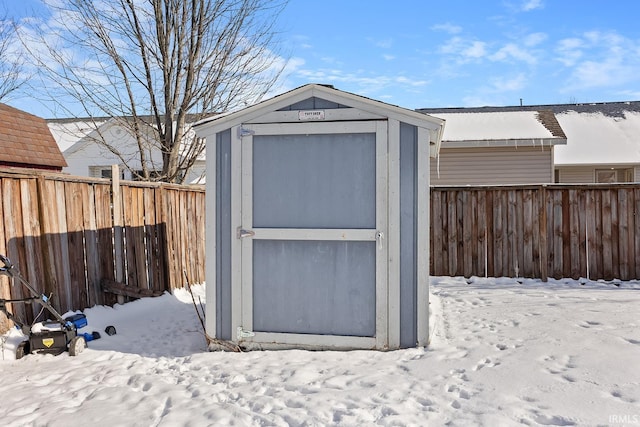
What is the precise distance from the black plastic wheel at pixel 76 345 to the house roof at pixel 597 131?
14139 millimetres

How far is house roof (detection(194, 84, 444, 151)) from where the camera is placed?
4.61 metres

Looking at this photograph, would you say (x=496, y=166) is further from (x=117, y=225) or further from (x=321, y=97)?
(x=117, y=225)

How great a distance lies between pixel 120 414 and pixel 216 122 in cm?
277

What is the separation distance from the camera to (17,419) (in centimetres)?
330

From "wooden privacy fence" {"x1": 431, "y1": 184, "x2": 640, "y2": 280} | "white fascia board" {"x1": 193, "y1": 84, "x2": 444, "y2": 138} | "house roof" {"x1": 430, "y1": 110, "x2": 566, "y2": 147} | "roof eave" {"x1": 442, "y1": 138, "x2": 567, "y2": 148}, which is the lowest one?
"wooden privacy fence" {"x1": 431, "y1": 184, "x2": 640, "y2": 280}

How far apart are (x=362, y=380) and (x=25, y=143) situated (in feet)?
37.2

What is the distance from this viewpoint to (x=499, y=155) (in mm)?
12484

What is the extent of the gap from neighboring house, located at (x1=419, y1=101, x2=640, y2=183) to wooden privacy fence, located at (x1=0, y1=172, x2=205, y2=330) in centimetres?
786

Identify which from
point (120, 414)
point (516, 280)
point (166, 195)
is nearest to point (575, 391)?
point (120, 414)

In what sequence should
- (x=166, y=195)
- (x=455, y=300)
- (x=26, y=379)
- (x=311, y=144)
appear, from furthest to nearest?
(x=166, y=195), (x=455, y=300), (x=311, y=144), (x=26, y=379)

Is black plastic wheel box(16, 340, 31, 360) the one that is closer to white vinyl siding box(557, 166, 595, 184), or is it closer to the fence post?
the fence post

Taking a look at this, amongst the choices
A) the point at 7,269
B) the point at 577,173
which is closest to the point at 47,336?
the point at 7,269

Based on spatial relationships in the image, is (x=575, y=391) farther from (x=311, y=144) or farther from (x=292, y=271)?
(x=311, y=144)

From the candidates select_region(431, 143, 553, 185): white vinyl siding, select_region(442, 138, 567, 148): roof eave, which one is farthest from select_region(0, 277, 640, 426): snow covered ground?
select_region(431, 143, 553, 185): white vinyl siding
